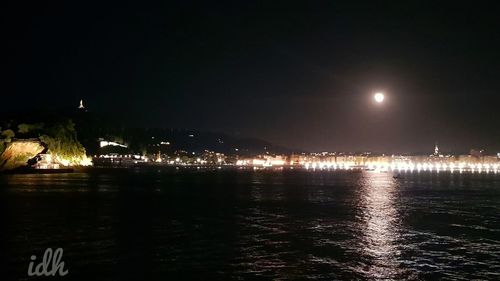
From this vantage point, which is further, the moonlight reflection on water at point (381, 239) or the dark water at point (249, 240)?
the moonlight reflection on water at point (381, 239)

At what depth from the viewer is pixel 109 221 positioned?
108ft

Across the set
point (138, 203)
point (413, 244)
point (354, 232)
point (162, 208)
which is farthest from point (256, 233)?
point (138, 203)

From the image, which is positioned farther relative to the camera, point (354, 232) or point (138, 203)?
point (138, 203)

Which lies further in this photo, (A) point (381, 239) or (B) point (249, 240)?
(A) point (381, 239)

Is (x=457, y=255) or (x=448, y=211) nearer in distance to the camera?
(x=457, y=255)

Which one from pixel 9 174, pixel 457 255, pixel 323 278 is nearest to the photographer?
pixel 323 278

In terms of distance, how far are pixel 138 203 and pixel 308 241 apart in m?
23.9

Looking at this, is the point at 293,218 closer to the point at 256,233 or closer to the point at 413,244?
the point at 256,233

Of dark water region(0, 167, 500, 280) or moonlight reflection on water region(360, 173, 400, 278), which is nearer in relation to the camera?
dark water region(0, 167, 500, 280)

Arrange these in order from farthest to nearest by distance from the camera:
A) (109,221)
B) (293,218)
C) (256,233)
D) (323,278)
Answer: (293,218) → (109,221) → (256,233) → (323,278)

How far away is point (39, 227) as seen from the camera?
96.2ft

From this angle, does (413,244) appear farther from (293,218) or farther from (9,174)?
(9,174)

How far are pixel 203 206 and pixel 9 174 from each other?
59.3 metres

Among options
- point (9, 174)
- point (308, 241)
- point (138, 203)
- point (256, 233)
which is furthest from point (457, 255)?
point (9, 174)
